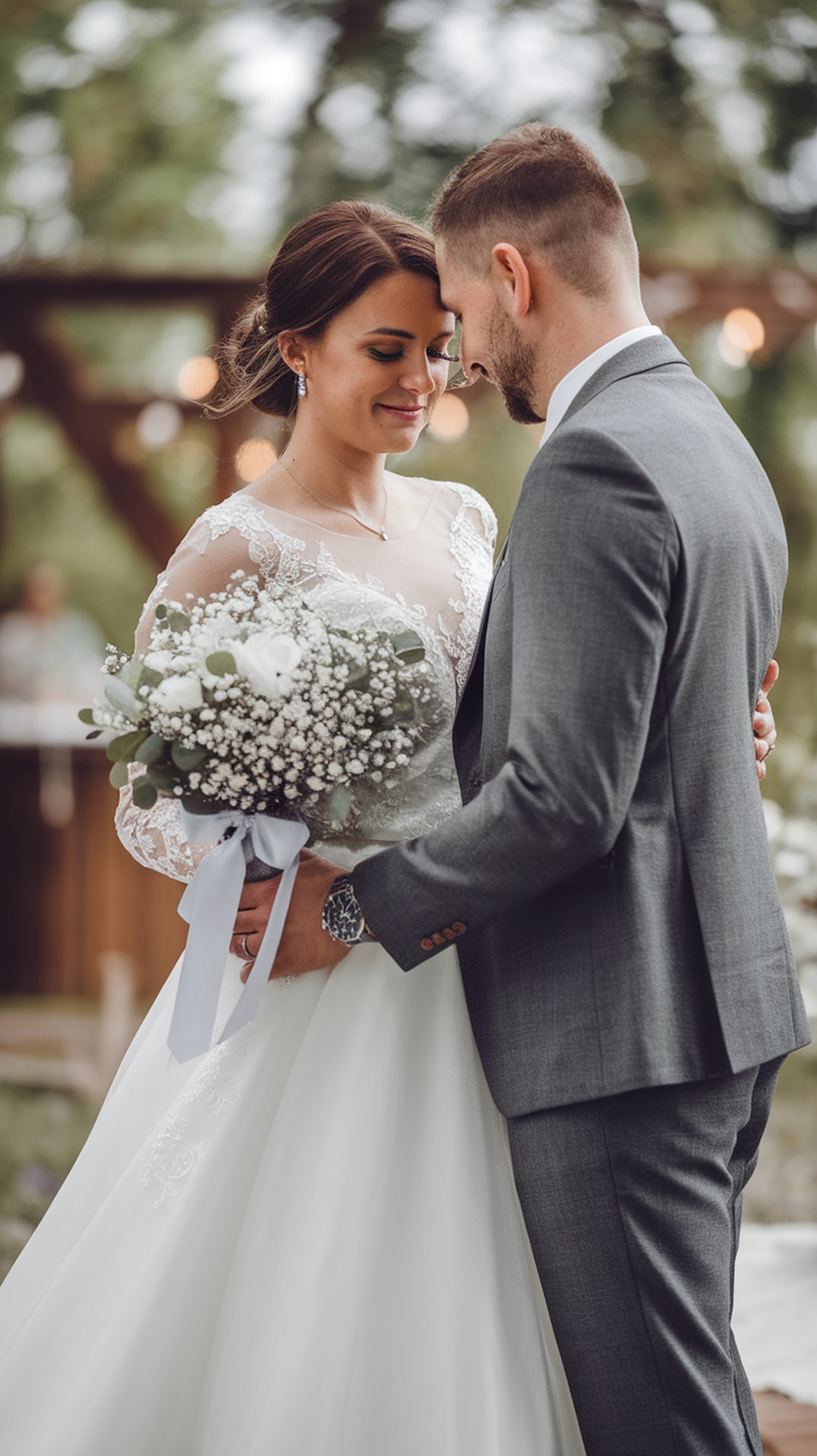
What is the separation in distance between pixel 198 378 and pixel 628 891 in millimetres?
4564

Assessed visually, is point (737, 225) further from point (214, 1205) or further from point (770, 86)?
point (214, 1205)

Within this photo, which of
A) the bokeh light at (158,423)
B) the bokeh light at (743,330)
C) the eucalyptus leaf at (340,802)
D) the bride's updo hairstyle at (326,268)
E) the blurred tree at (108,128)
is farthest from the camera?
the blurred tree at (108,128)

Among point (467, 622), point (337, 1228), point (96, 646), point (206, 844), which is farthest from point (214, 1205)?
point (96, 646)

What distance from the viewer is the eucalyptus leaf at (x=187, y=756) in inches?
69.0

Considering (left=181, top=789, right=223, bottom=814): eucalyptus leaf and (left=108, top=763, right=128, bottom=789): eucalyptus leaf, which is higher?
(left=108, top=763, right=128, bottom=789): eucalyptus leaf

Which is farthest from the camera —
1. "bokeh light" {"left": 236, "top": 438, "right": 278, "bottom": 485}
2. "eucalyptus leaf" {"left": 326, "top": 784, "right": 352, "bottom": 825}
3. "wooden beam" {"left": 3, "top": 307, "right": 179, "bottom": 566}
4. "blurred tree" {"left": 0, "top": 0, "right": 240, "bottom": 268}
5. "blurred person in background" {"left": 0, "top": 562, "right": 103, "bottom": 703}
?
"blurred person in background" {"left": 0, "top": 562, "right": 103, "bottom": 703}

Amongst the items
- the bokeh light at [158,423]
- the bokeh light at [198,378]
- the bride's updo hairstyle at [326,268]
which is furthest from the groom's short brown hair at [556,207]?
the bokeh light at [158,423]

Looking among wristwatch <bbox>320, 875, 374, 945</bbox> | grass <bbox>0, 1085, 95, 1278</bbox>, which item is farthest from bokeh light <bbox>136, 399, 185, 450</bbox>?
wristwatch <bbox>320, 875, 374, 945</bbox>

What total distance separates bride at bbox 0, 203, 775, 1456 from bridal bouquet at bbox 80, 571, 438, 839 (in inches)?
8.6

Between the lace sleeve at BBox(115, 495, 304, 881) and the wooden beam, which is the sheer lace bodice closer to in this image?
the lace sleeve at BBox(115, 495, 304, 881)

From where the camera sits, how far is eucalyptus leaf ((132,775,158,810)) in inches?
70.7

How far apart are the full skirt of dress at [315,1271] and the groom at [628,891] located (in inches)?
3.7

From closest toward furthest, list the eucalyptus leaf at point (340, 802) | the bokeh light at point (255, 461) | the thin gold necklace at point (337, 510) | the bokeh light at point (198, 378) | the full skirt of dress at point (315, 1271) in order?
the full skirt of dress at point (315, 1271) < the eucalyptus leaf at point (340, 802) < the thin gold necklace at point (337, 510) < the bokeh light at point (255, 461) < the bokeh light at point (198, 378)
